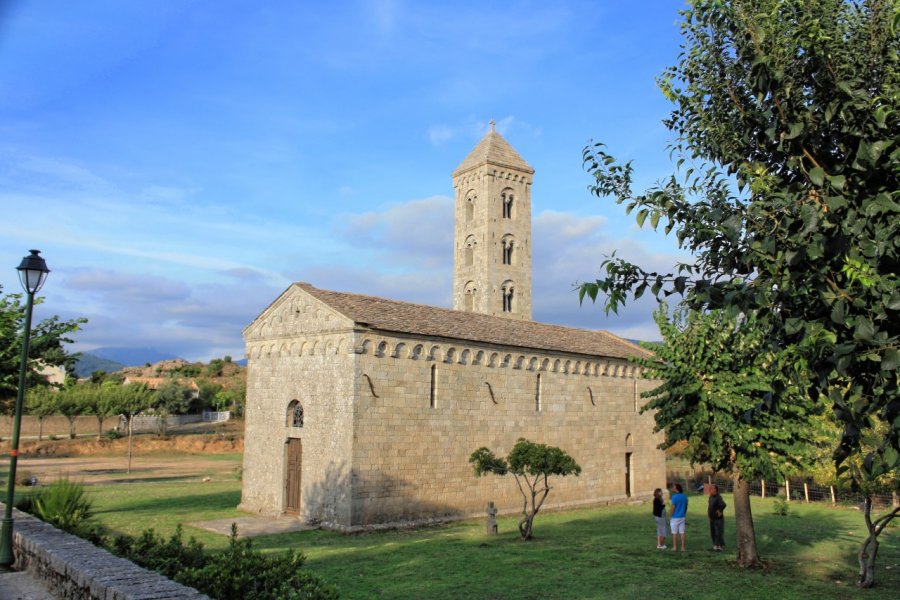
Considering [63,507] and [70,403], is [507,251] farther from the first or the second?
[70,403]

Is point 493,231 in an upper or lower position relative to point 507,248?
upper

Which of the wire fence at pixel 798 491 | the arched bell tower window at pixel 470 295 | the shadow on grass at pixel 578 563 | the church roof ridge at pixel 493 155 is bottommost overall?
the wire fence at pixel 798 491

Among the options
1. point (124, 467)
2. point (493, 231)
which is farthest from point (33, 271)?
point (124, 467)

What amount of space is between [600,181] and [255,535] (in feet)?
54.2

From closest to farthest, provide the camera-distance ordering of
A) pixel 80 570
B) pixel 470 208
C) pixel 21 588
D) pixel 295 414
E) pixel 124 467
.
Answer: pixel 80 570, pixel 21 588, pixel 295 414, pixel 470 208, pixel 124 467

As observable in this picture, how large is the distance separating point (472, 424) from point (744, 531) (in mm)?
10262

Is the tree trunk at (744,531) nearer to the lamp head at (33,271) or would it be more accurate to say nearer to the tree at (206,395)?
the lamp head at (33,271)

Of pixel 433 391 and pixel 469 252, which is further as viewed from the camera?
pixel 469 252

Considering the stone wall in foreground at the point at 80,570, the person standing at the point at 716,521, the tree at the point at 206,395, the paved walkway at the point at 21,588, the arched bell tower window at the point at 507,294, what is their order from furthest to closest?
the tree at the point at 206,395 < the arched bell tower window at the point at 507,294 < the person standing at the point at 716,521 < the paved walkway at the point at 21,588 < the stone wall in foreground at the point at 80,570

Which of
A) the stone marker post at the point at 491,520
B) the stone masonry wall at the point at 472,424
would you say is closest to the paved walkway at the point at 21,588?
the stone masonry wall at the point at 472,424

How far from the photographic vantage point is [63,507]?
11.7m

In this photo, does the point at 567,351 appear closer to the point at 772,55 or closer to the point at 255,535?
the point at 255,535

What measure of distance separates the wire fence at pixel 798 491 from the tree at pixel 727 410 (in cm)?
1071

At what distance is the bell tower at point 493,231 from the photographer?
4044 centimetres
